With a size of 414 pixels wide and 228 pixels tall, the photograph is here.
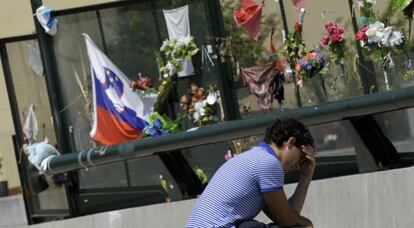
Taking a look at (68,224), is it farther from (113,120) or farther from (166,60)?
(166,60)

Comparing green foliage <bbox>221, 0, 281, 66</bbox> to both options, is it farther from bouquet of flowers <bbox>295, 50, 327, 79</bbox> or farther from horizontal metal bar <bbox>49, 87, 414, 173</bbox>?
horizontal metal bar <bbox>49, 87, 414, 173</bbox>

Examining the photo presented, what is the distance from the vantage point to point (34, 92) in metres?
10.6

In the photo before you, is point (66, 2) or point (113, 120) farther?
point (66, 2)

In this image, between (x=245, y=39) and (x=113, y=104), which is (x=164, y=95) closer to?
(x=113, y=104)

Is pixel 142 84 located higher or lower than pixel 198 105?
higher

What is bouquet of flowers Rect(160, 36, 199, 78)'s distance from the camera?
9.20 metres

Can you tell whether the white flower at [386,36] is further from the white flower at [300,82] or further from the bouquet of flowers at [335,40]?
the white flower at [300,82]

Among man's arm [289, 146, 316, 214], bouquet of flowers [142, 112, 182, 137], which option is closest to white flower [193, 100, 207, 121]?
bouquet of flowers [142, 112, 182, 137]

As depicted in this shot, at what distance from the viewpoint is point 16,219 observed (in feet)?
47.9

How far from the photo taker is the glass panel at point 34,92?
10492 millimetres

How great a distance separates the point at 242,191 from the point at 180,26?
4.90 m

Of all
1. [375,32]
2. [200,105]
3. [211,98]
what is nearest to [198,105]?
[200,105]

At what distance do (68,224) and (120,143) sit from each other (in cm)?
111

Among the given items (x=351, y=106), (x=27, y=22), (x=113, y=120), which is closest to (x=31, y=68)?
Answer: (x=113, y=120)
